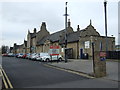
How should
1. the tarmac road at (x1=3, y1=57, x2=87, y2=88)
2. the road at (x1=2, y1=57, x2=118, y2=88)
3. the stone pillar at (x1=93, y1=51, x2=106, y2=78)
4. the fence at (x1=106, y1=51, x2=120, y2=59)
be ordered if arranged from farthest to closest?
the fence at (x1=106, y1=51, x2=120, y2=59) < the stone pillar at (x1=93, y1=51, x2=106, y2=78) < the tarmac road at (x1=3, y1=57, x2=87, y2=88) < the road at (x1=2, y1=57, x2=118, y2=88)

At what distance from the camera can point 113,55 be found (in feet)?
98.8

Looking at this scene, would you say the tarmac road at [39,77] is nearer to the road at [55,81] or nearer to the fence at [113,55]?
the road at [55,81]

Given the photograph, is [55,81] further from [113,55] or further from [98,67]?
[113,55]

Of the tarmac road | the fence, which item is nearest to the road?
the tarmac road

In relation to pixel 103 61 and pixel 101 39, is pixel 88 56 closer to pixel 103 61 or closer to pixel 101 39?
pixel 101 39

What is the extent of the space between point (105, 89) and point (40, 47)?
2228 inches

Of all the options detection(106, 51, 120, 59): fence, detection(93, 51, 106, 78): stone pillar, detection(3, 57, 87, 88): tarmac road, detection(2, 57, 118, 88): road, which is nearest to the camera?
detection(2, 57, 118, 88): road

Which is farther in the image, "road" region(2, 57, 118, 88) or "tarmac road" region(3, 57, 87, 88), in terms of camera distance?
"tarmac road" region(3, 57, 87, 88)

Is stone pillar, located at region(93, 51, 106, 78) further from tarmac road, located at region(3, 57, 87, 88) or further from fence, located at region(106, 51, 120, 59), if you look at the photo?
fence, located at region(106, 51, 120, 59)

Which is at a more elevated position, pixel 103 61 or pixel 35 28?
pixel 35 28

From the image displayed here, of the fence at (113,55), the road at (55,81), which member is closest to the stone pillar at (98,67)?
the road at (55,81)

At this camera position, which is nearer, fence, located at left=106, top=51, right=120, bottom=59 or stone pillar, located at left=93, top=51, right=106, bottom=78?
stone pillar, located at left=93, top=51, right=106, bottom=78

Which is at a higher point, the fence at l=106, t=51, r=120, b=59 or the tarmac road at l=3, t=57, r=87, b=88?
the fence at l=106, t=51, r=120, b=59

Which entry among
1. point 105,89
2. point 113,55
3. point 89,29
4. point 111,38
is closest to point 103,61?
point 105,89
